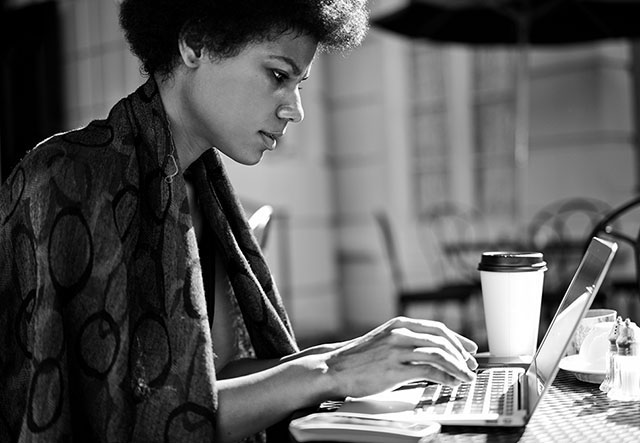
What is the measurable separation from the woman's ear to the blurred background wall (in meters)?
3.74

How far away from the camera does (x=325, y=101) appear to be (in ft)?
20.1

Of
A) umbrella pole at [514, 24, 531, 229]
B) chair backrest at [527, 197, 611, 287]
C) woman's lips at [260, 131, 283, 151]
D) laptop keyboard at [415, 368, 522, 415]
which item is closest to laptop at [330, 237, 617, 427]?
laptop keyboard at [415, 368, 522, 415]

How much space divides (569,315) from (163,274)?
519 millimetres

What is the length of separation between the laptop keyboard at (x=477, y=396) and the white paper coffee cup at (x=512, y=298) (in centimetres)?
10

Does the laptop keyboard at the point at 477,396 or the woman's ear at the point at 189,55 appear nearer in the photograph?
the laptop keyboard at the point at 477,396

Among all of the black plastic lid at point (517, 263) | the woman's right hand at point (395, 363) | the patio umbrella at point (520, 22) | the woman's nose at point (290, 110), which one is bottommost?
the woman's right hand at point (395, 363)

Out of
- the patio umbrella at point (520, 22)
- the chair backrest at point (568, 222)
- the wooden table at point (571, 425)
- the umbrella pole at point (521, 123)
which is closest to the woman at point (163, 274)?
the wooden table at point (571, 425)

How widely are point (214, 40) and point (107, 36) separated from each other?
4.65 metres

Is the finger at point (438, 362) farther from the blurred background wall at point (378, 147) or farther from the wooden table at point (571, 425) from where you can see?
the blurred background wall at point (378, 147)

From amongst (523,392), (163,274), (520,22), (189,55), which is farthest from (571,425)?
(520,22)

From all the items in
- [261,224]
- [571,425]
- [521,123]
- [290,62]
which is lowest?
[571,425]

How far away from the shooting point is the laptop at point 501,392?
909mm

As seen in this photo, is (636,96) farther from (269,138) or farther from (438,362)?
(438,362)

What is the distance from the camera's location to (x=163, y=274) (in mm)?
1097
